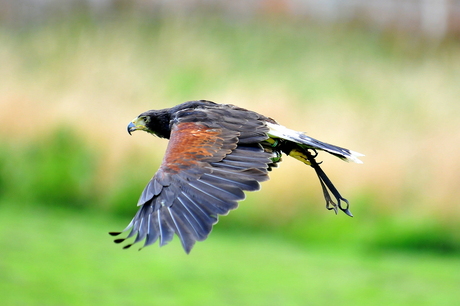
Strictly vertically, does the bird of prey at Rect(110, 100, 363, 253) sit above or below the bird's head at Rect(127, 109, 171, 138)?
below

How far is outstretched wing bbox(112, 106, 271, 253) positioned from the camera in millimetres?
5172

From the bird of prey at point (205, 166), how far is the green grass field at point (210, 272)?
4562 millimetres

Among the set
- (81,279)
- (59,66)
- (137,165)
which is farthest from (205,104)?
(59,66)

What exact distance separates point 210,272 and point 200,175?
6.13 m

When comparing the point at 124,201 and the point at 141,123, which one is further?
the point at 124,201

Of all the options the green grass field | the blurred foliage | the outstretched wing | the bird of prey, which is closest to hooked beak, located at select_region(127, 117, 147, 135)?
the bird of prey

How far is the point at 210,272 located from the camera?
452 inches

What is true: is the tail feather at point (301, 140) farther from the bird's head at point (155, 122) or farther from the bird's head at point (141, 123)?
the bird's head at point (141, 123)

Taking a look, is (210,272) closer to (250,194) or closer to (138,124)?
(250,194)

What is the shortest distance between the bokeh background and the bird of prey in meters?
4.73

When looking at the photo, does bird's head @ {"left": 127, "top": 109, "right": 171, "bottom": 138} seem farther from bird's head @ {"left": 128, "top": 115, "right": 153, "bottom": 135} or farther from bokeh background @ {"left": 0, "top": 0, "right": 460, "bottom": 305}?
bokeh background @ {"left": 0, "top": 0, "right": 460, "bottom": 305}

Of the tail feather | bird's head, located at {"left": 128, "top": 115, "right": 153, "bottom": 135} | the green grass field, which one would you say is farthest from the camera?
the green grass field

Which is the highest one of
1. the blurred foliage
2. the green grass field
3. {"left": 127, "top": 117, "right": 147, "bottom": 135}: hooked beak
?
{"left": 127, "top": 117, "right": 147, "bottom": 135}: hooked beak

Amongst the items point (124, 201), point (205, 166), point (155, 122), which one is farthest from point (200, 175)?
point (124, 201)
